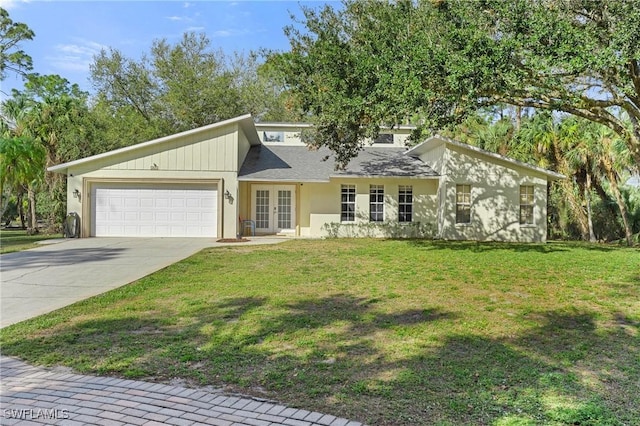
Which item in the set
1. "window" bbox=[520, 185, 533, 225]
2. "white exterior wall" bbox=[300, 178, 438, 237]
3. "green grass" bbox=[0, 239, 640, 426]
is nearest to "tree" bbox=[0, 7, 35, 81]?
"white exterior wall" bbox=[300, 178, 438, 237]

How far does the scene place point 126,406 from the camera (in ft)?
10.8

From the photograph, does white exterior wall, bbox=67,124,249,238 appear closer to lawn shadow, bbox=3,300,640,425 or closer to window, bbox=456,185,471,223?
window, bbox=456,185,471,223

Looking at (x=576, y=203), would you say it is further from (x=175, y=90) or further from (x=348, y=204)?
(x=175, y=90)

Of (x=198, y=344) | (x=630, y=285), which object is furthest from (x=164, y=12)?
(x=630, y=285)

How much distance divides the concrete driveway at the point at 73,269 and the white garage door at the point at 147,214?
129 centimetres

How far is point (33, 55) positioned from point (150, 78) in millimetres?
9144

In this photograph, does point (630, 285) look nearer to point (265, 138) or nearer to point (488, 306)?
point (488, 306)

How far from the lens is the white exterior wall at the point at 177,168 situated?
16.7 metres

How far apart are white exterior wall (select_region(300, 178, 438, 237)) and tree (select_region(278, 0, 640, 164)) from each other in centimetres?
377

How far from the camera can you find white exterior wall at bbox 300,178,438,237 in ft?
58.4

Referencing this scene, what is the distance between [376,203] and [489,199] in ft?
15.8

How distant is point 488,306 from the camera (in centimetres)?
651

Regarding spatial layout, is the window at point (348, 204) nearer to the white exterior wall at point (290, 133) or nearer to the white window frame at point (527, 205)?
the white exterior wall at point (290, 133)

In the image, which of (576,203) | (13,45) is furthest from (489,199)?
(13,45)
